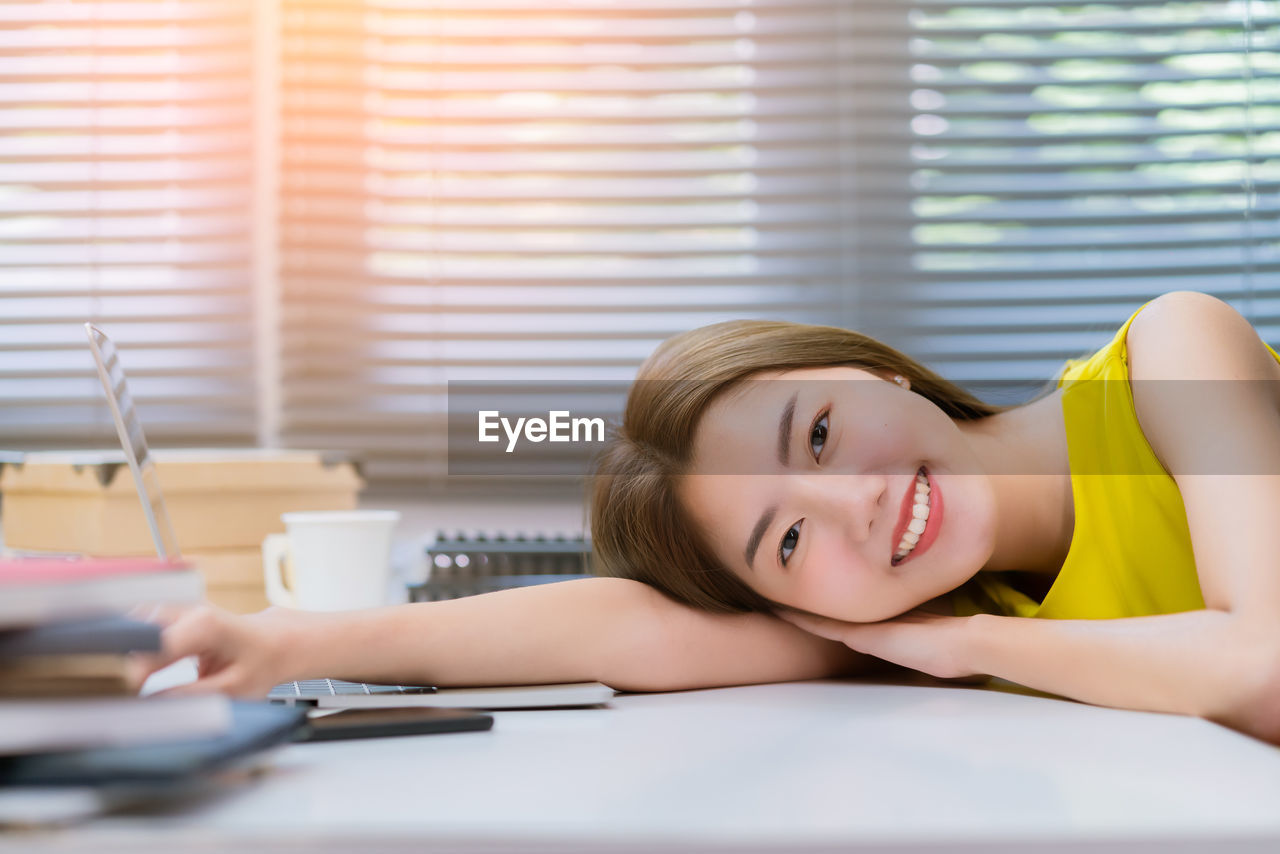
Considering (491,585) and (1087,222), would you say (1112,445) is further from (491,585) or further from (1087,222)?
(1087,222)

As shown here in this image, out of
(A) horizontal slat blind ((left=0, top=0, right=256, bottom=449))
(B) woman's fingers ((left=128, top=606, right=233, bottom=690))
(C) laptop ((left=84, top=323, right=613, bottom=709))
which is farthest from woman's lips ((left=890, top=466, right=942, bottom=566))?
(A) horizontal slat blind ((left=0, top=0, right=256, bottom=449))

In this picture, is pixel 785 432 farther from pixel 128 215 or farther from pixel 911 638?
pixel 128 215

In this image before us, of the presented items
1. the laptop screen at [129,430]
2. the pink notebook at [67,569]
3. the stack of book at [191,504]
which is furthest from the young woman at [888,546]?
the stack of book at [191,504]

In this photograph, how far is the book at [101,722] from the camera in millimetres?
365

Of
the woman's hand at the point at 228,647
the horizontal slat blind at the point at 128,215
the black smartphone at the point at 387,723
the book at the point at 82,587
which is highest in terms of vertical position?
the horizontal slat blind at the point at 128,215

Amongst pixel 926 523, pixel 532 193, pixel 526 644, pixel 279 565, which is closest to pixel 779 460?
pixel 926 523

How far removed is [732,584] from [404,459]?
95 cm

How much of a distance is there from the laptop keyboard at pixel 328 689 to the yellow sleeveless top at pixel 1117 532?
52 centimetres

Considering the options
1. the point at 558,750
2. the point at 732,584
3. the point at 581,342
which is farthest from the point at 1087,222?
the point at 558,750

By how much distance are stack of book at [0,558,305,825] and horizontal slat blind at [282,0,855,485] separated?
4.25 feet

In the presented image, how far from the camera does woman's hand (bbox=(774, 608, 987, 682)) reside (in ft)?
2.39

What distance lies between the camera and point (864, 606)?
2.54ft

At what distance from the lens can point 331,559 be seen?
3.38 feet

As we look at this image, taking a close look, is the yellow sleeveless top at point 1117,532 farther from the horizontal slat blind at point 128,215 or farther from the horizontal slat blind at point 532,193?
the horizontal slat blind at point 128,215
